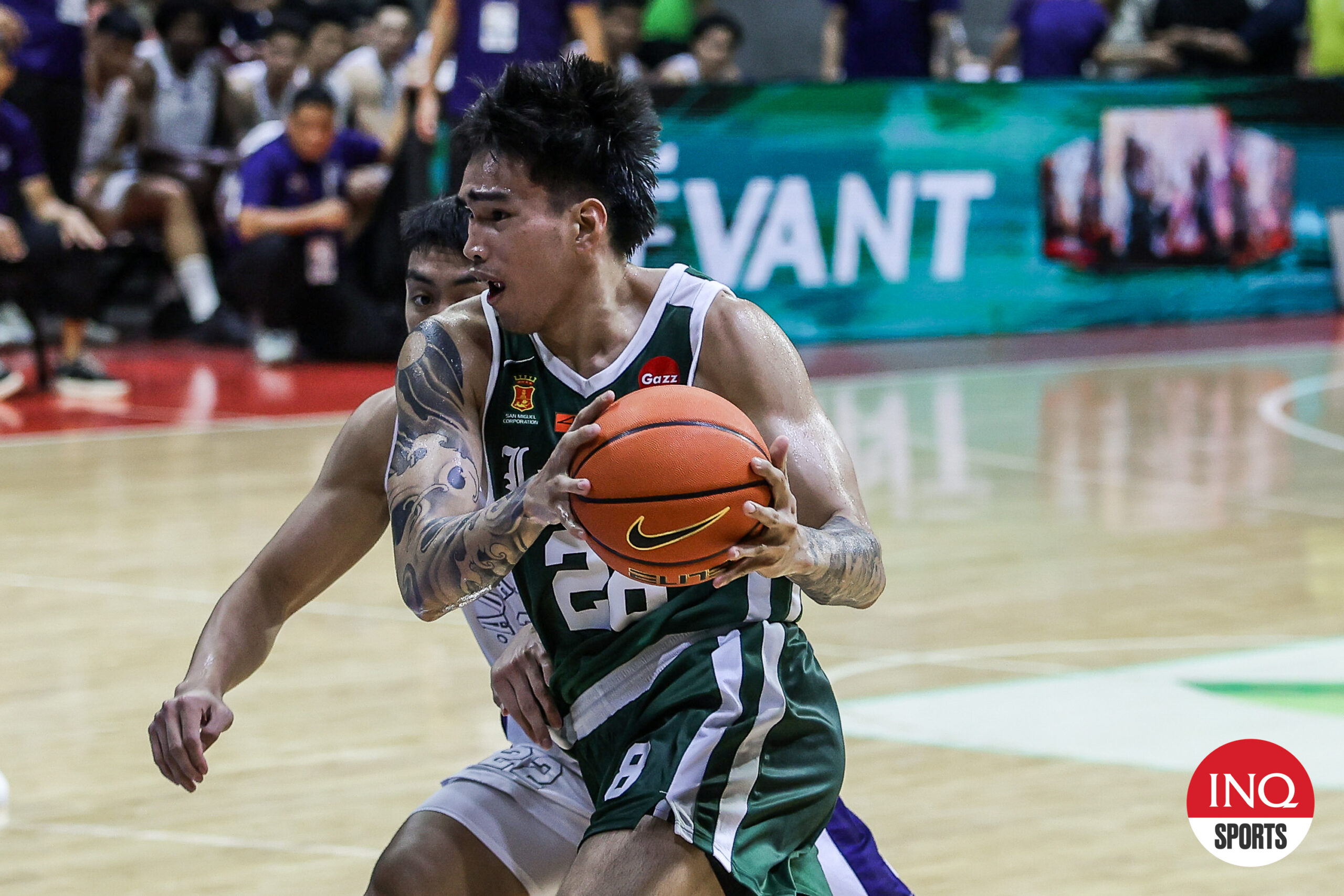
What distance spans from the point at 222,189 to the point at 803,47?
695 centimetres

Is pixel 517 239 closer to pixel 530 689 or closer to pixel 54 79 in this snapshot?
pixel 530 689

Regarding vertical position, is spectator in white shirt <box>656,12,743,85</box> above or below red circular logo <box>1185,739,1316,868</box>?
below

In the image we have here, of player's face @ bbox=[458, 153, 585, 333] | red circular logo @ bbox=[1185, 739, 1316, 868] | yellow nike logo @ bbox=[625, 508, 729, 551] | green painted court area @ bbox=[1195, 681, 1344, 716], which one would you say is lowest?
green painted court area @ bbox=[1195, 681, 1344, 716]

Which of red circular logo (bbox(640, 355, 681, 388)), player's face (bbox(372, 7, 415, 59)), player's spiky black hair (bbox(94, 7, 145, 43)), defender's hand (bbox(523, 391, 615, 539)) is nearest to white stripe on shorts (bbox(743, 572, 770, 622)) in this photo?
red circular logo (bbox(640, 355, 681, 388))

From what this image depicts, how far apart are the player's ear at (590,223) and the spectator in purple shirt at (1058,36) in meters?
11.2

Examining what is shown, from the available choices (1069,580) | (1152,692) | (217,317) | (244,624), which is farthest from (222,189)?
(244,624)

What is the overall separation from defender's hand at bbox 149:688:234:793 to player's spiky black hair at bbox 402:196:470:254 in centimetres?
89

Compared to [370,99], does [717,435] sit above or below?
above

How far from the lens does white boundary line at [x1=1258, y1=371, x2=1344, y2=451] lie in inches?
352

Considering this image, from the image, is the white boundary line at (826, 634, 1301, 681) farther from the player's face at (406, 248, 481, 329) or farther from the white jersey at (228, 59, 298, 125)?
the white jersey at (228, 59, 298, 125)

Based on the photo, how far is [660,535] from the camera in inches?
90.7

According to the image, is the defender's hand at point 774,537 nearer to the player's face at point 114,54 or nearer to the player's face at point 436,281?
the player's face at point 436,281

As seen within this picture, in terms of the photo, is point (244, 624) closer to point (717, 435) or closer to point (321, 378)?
point (717, 435)

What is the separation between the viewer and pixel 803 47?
17531 millimetres
